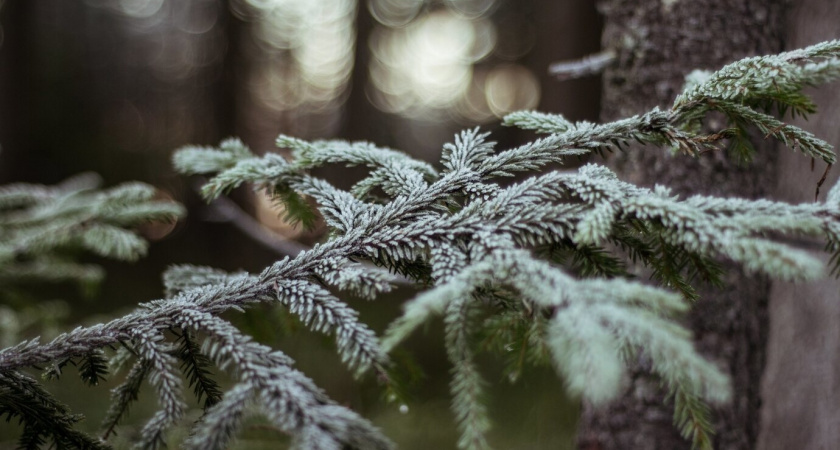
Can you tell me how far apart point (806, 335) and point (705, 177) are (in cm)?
78

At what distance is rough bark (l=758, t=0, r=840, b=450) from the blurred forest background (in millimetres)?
6506

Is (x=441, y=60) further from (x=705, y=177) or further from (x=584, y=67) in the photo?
(x=705, y=177)

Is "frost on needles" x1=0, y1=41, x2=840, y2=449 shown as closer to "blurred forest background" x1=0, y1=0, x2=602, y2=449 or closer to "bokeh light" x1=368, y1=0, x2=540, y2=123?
"blurred forest background" x1=0, y1=0, x2=602, y2=449

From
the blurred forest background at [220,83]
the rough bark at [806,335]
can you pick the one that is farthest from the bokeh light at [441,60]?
the rough bark at [806,335]

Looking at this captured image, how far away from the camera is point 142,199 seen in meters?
1.55

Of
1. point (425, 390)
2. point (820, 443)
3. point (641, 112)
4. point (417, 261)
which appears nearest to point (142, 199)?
point (417, 261)

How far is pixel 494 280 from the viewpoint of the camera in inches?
29.5

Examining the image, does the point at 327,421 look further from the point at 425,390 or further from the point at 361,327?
the point at 425,390

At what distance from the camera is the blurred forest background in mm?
9422

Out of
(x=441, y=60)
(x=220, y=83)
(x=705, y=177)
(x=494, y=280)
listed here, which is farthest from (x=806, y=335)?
(x=220, y=83)

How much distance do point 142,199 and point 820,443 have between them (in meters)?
2.39

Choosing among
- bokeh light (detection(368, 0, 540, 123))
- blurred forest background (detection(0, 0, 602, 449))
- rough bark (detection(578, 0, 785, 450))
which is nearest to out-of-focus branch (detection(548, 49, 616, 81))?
rough bark (detection(578, 0, 785, 450))

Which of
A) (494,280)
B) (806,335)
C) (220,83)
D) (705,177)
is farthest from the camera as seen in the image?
(220,83)

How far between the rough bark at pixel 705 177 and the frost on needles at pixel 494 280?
1.79 feet
